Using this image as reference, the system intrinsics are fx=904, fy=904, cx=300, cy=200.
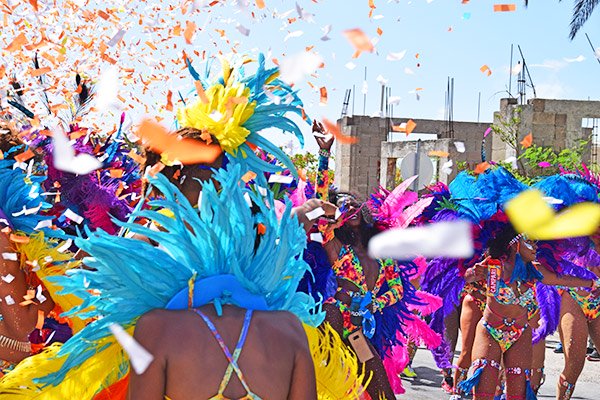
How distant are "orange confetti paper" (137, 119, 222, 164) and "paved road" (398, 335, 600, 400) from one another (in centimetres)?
494

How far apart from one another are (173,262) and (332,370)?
2.64 ft

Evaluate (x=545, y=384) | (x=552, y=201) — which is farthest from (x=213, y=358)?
(x=545, y=384)

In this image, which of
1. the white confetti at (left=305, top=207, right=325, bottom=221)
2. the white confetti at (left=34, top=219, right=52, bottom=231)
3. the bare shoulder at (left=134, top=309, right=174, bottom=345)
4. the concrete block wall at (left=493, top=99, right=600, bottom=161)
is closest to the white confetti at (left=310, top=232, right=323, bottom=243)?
the white confetti at (left=305, top=207, right=325, bottom=221)

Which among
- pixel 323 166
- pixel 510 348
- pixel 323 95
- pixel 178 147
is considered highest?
pixel 323 95

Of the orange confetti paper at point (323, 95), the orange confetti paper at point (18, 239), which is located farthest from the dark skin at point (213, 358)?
the orange confetti paper at point (18, 239)

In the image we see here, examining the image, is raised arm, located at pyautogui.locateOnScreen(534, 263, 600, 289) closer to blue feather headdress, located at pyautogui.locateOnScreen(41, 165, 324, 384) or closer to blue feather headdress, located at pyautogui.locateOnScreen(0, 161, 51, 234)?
blue feather headdress, located at pyautogui.locateOnScreen(0, 161, 51, 234)

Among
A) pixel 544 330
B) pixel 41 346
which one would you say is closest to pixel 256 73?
pixel 41 346

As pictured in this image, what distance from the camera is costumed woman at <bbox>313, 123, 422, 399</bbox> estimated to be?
5895 mm

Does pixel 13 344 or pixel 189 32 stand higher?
pixel 189 32

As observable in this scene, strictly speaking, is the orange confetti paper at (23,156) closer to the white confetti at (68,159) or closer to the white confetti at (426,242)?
the white confetti at (68,159)

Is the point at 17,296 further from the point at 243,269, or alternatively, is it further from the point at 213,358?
the point at 213,358

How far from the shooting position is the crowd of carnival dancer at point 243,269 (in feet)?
8.93

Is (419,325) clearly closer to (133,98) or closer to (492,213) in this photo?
(492,213)

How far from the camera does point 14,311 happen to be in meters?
4.04
